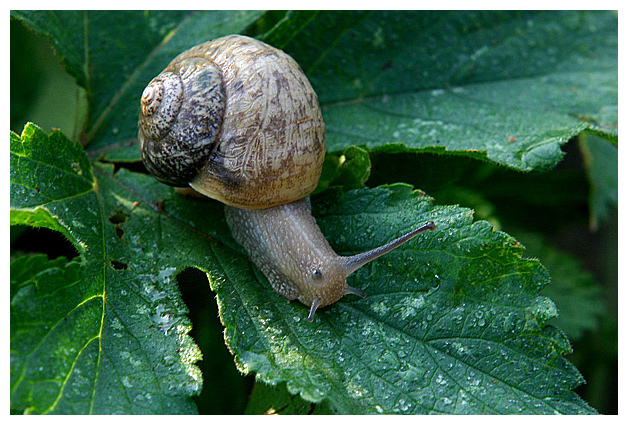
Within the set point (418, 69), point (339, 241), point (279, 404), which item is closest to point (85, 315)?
point (279, 404)

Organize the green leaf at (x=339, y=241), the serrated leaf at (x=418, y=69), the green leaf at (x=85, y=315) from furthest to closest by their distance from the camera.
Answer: the serrated leaf at (x=418, y=69)
the green leaf at (x=339, y=241)
the green leaf at (x=85, y=315)

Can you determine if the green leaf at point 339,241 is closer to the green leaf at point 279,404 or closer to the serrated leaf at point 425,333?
the serrated leaf at point 425,333

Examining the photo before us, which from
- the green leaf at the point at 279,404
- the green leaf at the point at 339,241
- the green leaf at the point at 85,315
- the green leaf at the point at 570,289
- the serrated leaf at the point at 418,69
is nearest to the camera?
the green leaf at the point at 85,315

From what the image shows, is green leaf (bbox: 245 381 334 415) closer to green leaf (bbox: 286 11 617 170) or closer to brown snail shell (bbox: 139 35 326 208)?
brown snail shell (bbox: 139 35 326 208)

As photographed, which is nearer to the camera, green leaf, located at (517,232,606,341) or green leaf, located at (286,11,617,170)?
green leaf, located at (286,11,617,170)

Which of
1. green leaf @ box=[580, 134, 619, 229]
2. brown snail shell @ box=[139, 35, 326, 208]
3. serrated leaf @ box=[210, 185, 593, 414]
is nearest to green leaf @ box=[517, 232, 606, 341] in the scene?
green leaf @ box=[580, 134, 619, 229]

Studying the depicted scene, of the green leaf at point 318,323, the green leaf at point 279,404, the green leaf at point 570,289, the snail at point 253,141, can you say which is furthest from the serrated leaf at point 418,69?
the green leaf at point 279,404

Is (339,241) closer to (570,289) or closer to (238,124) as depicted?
(238,124)

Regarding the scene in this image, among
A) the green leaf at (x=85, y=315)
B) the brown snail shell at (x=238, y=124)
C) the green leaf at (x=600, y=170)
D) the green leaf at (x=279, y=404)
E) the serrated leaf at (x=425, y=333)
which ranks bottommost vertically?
the green leaf at (x=600, y=170)

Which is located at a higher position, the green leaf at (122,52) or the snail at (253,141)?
the green leaf at (122,52)
